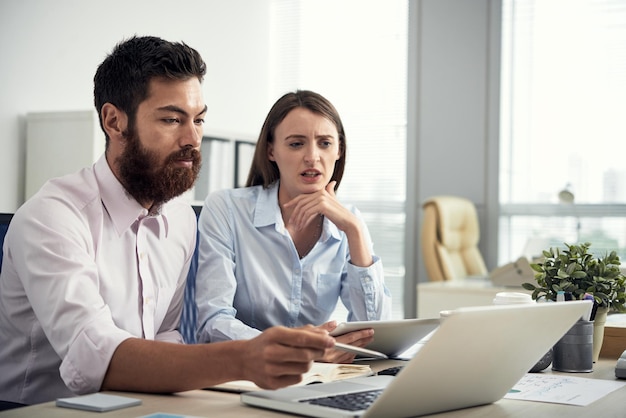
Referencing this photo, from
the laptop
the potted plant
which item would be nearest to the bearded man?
the laptop

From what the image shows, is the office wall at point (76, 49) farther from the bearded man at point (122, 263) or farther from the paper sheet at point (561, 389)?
the paper sheet at point (561, 389)

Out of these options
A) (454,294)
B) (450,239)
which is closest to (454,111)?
(450,239)

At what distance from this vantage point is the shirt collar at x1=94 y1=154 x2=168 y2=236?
173 cm

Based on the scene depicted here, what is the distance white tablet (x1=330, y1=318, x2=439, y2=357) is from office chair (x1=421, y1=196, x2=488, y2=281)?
3001 mm

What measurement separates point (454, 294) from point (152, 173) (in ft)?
9.37

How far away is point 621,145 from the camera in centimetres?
515

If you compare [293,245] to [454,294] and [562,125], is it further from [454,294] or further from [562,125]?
[562,125]

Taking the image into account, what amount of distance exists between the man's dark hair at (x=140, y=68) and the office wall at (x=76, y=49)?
2253mm

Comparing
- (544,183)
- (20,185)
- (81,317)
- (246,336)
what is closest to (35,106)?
(20,185)

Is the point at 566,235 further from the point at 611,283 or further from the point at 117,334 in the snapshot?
the point at 117,334

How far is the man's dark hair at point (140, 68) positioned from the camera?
1.79 m

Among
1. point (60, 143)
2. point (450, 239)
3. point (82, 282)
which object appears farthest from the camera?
point (450, 239)

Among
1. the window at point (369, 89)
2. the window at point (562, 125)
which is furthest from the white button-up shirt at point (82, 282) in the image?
the window at point (369, 89)

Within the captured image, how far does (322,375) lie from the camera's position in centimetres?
147
